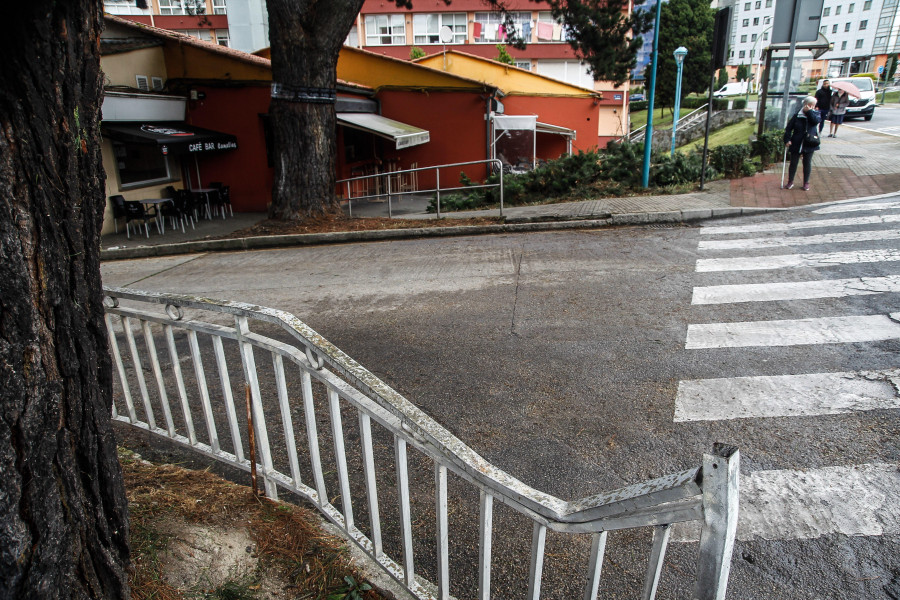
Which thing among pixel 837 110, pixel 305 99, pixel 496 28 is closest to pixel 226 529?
pixel 305 99

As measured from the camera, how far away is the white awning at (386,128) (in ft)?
59.3

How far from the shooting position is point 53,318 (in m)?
2.09

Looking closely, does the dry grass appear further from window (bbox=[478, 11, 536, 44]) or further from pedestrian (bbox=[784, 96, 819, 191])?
window (bbox=[478, 11, 536, 44])

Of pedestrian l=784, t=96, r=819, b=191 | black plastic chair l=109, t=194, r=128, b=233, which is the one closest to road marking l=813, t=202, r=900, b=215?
pedestrian l=784, t=96, r=819, b=191

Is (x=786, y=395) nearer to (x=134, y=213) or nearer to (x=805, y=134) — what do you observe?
(x=805, y=134)

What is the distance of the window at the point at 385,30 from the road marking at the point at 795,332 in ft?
134

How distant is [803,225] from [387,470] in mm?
8898

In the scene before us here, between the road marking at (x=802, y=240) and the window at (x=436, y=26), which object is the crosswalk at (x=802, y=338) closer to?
the road marking at (x=802, y=240)

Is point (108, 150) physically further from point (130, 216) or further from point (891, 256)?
point (891, 256)

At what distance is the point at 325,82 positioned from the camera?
12422 millimetres

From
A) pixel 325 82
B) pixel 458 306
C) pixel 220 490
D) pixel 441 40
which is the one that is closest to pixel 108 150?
pixel 325 82

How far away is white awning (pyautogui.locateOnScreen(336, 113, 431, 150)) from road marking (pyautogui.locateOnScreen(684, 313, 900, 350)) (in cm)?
1357

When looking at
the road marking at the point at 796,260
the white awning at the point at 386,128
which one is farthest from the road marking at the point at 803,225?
the white awning at the point at 386,128

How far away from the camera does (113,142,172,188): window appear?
50.6 ft
